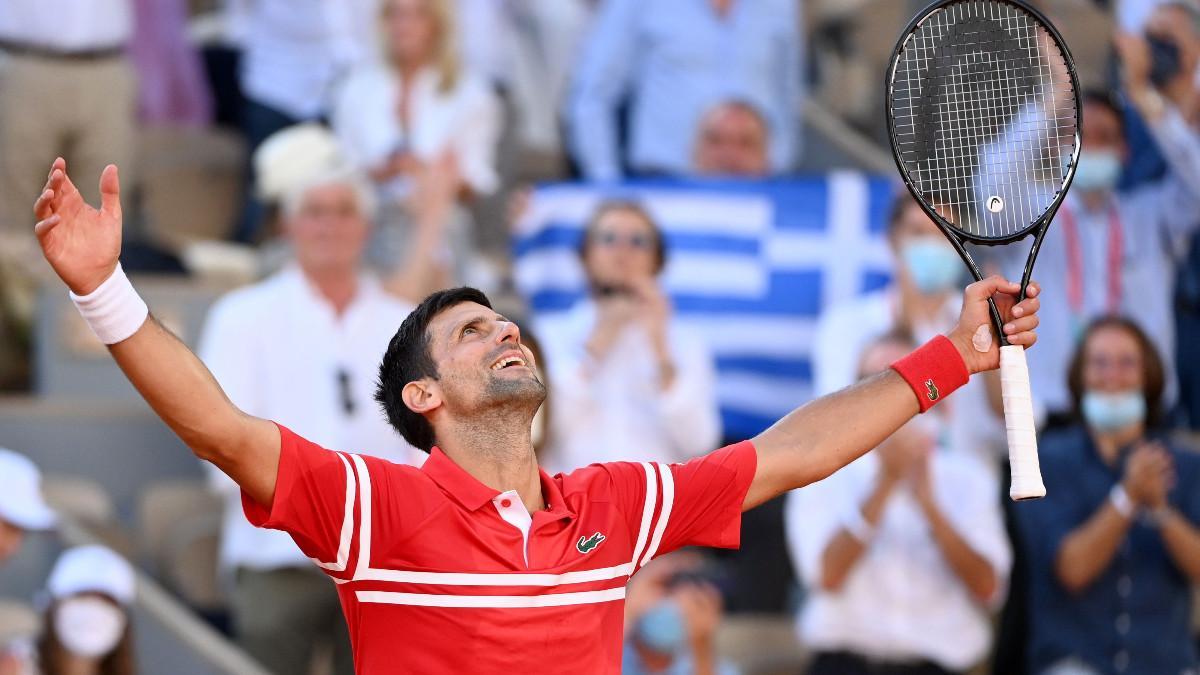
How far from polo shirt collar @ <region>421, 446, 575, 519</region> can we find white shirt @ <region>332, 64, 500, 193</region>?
3.89 m

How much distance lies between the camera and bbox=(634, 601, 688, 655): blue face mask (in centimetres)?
615

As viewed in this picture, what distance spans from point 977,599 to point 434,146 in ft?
8.65

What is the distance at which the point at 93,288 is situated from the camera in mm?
3049

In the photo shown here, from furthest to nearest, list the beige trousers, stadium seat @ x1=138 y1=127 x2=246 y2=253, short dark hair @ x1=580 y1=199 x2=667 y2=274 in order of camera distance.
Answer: stadium seat @ x1=138 y1=127 x2=246 y2=253, the beige trousers, short dark hair @ x1=580 y1=199 x2=667 y2=274

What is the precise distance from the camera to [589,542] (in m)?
3.46

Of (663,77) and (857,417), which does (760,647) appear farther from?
(857,417)

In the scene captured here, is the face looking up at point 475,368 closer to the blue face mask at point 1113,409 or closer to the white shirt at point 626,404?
the white shirt at point 626,404

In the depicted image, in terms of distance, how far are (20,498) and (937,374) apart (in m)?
3.33

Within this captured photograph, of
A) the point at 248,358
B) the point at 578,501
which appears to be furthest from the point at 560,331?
the point at 578,501

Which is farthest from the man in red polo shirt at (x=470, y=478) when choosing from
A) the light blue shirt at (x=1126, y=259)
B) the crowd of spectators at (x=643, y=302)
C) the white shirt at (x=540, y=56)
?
the white shirt at (x=540, y=56)

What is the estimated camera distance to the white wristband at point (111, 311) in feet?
9.99

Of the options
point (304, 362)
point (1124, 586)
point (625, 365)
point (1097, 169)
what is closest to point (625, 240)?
point (625, 365)

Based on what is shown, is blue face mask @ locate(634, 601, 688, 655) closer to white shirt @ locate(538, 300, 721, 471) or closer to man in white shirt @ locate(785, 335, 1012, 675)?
man in white shirt @ locate(785, 335, 1012, 675)

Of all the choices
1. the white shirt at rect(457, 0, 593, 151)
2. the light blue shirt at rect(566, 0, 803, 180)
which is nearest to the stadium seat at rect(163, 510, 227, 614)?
the light blue shirt at rect(566, 0, 803, 180)
